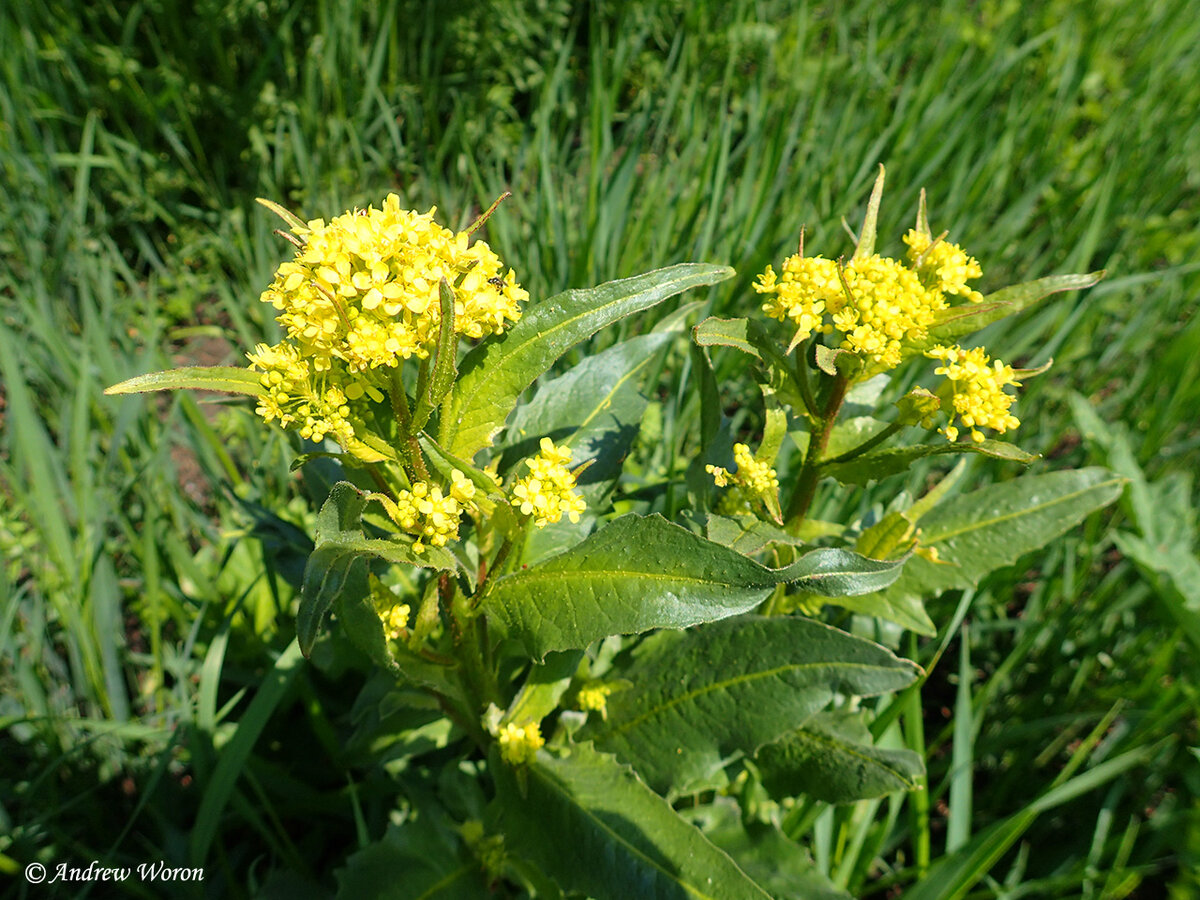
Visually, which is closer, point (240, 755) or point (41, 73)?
point (240, 755)

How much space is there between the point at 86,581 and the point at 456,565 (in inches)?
52.1

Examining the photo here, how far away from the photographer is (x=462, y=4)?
3178mm

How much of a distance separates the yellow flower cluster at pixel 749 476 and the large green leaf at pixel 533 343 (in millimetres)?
293

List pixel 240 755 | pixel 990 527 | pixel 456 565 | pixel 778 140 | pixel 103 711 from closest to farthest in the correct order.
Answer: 1. pixel 456 565
2. pixel 240 755
3. pixel 990 527
4. pixel 103 711
5. pixel 778 140

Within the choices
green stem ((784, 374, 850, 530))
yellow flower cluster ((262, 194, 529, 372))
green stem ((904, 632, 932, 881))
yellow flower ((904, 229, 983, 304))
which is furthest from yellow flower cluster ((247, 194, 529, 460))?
green stem ((904, 632, 932, 881))

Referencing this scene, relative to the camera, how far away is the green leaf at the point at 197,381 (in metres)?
1.00

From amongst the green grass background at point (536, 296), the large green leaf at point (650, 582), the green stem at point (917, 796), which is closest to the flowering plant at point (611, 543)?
the large green leaf at point (650, 582)

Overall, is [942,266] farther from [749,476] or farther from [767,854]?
[767,854]

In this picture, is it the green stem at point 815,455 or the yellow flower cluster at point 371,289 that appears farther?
the green stem at point 815,455

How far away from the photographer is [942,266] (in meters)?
1.24

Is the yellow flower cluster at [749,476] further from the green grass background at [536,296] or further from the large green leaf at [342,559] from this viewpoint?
the green grass background at [536,296]

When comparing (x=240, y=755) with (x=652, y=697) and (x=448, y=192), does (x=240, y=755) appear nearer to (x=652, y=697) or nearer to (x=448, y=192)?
(x=652, y=697)

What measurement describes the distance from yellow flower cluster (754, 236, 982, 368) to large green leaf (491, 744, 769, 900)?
81cm

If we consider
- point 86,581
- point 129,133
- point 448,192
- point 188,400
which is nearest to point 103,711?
point 86,581
